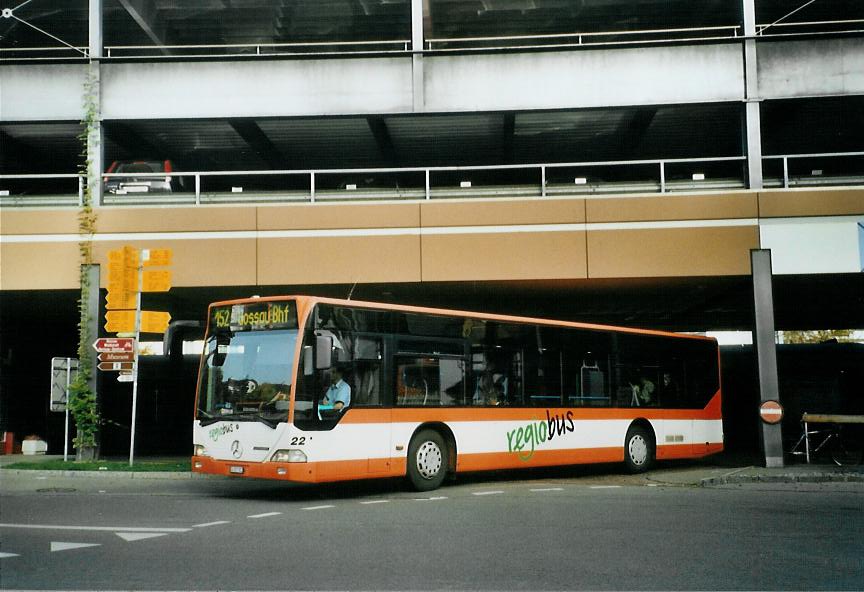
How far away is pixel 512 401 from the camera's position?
1530 cm

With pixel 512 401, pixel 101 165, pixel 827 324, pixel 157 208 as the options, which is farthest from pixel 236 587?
pixel 827 324

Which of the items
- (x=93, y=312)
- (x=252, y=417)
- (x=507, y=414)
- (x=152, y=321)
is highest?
(x=93, y=312)

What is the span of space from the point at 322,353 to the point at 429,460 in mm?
2889

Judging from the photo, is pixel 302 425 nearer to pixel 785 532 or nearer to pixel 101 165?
pixel 785 532

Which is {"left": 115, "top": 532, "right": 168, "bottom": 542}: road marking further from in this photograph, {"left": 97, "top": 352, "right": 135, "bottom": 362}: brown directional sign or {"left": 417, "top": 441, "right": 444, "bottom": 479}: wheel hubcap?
{"left": 97, "top": 352, "right": 135, "bottom": 362}: brown directional sign

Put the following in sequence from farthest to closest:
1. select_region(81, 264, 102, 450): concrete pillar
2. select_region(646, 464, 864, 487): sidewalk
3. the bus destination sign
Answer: select_region(81, 264, 102, 450): concrete pillar, select_region(646, 464, 864, 487): sidewalk, the bus destination sign

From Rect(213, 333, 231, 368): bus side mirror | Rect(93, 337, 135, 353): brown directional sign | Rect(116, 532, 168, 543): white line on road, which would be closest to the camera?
Rect(116, 532, 168, 543): white line on road

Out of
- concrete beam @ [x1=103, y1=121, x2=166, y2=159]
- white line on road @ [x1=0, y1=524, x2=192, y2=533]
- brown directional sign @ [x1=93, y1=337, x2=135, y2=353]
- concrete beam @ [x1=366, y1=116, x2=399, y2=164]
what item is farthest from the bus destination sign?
concrete beam @ [x1=103, y1=121, x2=166, y2=159]

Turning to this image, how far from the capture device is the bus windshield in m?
12.4

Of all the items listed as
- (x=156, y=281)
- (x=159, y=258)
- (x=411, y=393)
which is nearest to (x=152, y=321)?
(x=156, y=281)

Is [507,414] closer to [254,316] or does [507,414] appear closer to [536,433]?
[536,433]

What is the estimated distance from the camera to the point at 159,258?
59.0 ft

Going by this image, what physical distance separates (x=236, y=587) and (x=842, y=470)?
547 inches

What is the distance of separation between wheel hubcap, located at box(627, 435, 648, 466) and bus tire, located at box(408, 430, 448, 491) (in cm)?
476
